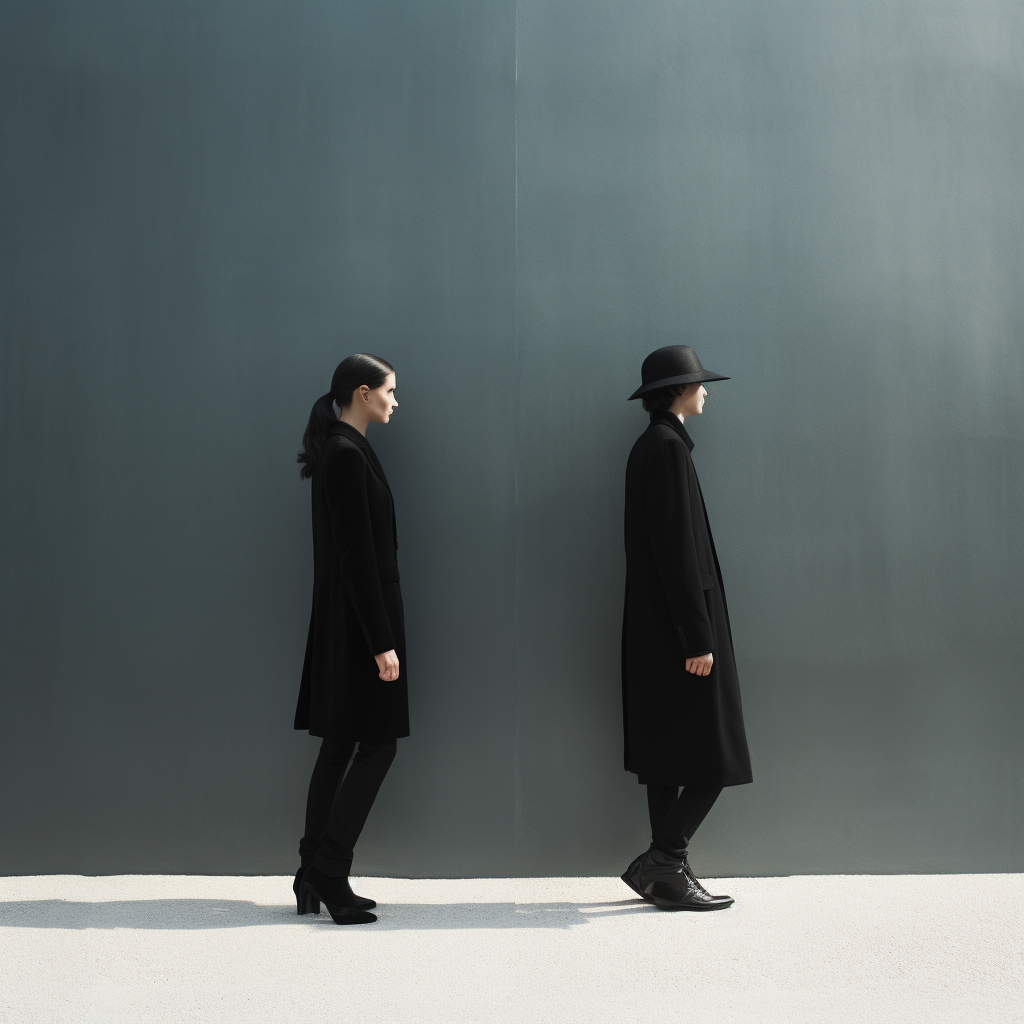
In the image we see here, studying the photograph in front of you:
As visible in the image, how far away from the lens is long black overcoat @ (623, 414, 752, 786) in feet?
7.72

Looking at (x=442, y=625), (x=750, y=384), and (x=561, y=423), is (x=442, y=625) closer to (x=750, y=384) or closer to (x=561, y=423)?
(x=561, y=423)

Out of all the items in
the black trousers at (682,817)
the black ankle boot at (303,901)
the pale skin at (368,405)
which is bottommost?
the black ankle boot at (303,901)

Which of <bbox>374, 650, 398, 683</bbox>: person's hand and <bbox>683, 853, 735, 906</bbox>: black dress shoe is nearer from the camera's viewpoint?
<bbox>374, 650, 398, 683</bbox>: person's hand

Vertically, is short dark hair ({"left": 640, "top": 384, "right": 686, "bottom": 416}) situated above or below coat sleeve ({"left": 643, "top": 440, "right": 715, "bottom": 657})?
above

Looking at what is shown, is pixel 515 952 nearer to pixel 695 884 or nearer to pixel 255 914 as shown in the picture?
pixel 695 884

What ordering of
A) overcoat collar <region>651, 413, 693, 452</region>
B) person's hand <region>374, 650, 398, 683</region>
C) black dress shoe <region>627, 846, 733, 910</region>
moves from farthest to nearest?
overcoat collar <region>651, 413, 693, 452</region>, black dress shoe <region>627, 846, 733, 910</region>, person's hand <region>374, 650, 398, 683</region>

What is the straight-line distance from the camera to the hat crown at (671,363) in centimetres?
250

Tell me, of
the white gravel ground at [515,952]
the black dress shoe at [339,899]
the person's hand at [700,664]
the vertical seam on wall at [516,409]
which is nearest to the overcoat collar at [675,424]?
the vertical seam on wall at [516,409]

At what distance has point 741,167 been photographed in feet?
9.33

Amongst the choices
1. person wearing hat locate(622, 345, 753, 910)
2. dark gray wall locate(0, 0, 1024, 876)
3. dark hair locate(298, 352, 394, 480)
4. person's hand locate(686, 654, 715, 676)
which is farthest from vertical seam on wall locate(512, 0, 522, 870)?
person's hand locate(686, 654, 715, 676)

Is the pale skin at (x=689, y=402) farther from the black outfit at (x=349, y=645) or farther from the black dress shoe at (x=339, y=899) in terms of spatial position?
the black dress shoe at (x=339, y=899)

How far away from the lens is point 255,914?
240 centimetres

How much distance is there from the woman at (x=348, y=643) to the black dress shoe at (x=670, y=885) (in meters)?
0.81

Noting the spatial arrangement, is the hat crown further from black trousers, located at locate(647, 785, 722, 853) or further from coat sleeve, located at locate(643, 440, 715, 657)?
black trousers, located at locate(647, 785, 722, 853)
